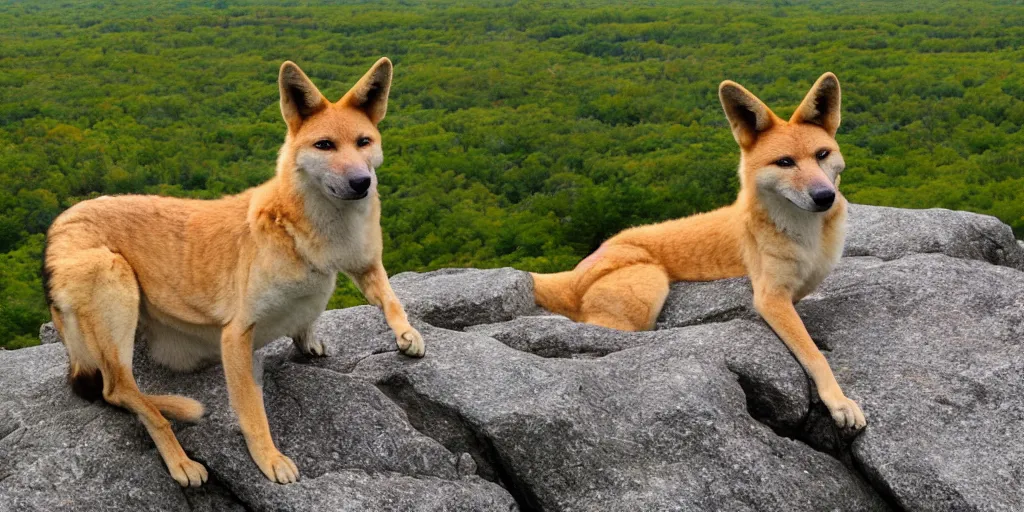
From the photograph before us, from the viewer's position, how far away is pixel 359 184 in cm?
709

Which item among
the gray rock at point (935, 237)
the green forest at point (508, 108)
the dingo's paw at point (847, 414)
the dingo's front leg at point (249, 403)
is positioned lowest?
the green forest at point (508, 108)

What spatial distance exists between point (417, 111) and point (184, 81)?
2559 cm

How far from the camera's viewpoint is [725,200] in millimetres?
45812

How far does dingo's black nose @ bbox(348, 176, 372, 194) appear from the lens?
279 inches

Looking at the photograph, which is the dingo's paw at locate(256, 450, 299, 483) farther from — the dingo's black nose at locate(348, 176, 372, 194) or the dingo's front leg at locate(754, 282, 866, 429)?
the dingo's front leg at locate(754, 282, 866, 429)

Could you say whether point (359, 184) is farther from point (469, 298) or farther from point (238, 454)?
point (469, 298)

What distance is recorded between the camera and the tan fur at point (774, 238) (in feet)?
28.7

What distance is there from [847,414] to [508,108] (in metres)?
80.7

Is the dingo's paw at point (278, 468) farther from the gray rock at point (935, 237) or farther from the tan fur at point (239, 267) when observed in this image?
the gray rock at point (935, 237)

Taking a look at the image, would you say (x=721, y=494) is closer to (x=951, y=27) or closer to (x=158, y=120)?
(x=158, y=120)

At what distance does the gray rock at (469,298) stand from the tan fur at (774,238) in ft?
2.81

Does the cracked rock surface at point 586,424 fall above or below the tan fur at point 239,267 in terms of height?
below

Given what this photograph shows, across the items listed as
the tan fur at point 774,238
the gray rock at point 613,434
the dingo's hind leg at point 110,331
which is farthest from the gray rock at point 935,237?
the dingo's hind leg at point 110,331

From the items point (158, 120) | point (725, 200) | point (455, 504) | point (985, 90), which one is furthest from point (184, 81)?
point (455, 504)
